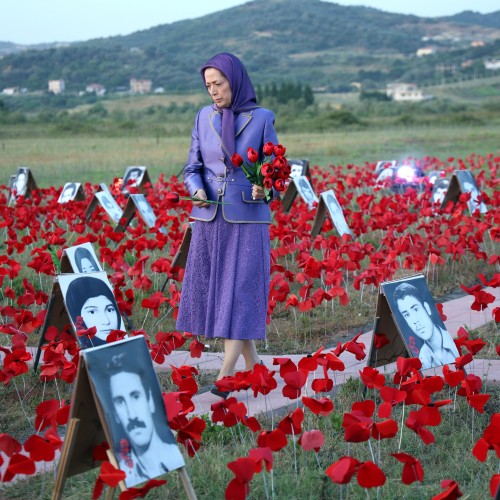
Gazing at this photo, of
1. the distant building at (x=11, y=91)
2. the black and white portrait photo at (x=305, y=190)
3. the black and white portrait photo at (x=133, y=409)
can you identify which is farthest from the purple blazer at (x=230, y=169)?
the distant building at (x=11, y=91)

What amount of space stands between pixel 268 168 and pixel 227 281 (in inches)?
28.4

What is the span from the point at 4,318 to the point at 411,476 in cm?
523

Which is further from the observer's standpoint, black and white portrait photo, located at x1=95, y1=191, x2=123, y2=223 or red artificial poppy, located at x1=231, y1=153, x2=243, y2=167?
black and white portrait photo, located at x1=95, y1=191, x2=123, y2=223

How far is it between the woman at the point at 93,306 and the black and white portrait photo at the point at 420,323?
5.22 ft

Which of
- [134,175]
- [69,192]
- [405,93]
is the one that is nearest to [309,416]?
[69,192]

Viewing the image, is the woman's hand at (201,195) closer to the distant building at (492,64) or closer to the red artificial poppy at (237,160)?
the red artificial poppy at (237,160)

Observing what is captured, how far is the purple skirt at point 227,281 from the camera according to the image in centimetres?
610

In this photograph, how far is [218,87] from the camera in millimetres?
6016

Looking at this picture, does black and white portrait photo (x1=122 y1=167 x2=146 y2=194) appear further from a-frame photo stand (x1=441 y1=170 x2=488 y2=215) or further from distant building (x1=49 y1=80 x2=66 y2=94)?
distant building (x1=49 y1=80 x2=66 y2=94)

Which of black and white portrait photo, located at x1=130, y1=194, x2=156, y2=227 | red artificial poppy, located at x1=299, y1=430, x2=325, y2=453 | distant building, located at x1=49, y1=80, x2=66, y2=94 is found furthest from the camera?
distant building, located at x1=49, y1=80, x2=66, y2=94

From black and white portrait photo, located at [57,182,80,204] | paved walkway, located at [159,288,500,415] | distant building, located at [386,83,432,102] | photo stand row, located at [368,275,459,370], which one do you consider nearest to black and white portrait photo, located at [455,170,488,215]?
paved walkway, located at [159,288,500,415]

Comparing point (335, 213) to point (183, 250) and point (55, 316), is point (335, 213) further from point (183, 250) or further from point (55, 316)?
point (55, 316)

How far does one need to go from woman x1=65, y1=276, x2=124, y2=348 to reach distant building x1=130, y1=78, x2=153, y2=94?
145m

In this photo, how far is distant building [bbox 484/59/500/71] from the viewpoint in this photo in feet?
554
